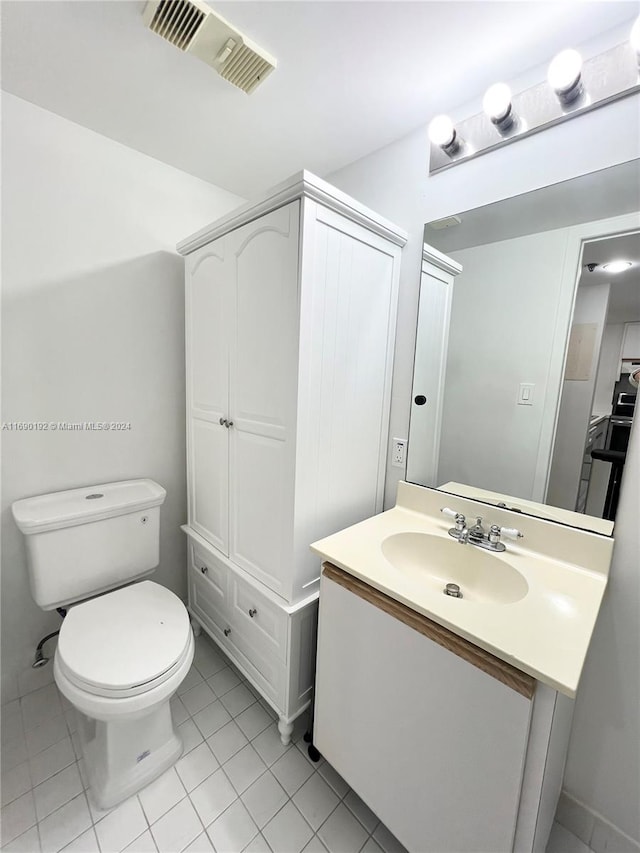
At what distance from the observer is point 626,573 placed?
96cm

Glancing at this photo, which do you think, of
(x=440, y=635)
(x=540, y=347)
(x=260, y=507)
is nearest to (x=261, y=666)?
(x=260, y=507)

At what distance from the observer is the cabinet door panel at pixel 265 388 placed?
1.11 metres

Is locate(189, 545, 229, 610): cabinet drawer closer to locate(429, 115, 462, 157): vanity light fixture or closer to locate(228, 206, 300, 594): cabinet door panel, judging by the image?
locate(228, 206, 300, 594): cabinet door panel

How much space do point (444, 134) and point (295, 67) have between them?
1.68 ft

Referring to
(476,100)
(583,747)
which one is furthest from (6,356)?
(583,747)

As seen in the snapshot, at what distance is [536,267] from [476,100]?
0.60 meters

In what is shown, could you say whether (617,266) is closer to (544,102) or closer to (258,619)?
(544,102)

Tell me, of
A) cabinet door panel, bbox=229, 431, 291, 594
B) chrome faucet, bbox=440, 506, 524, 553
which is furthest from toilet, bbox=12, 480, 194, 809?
chrome faucet, bbox=440, 506, 524, 553

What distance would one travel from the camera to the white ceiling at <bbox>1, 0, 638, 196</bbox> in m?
0.90

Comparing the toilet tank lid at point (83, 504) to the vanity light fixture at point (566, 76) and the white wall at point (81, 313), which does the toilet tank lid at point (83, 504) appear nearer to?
the white wall at point (81, 313)

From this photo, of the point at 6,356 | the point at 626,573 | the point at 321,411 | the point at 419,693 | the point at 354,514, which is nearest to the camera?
the point at 419,693

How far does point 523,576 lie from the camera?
968 mm

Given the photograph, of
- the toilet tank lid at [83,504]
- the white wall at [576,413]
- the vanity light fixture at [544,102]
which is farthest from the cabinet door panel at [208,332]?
the white wall at [576,413]

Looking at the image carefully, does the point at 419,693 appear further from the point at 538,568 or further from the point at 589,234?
the point at 589,234
